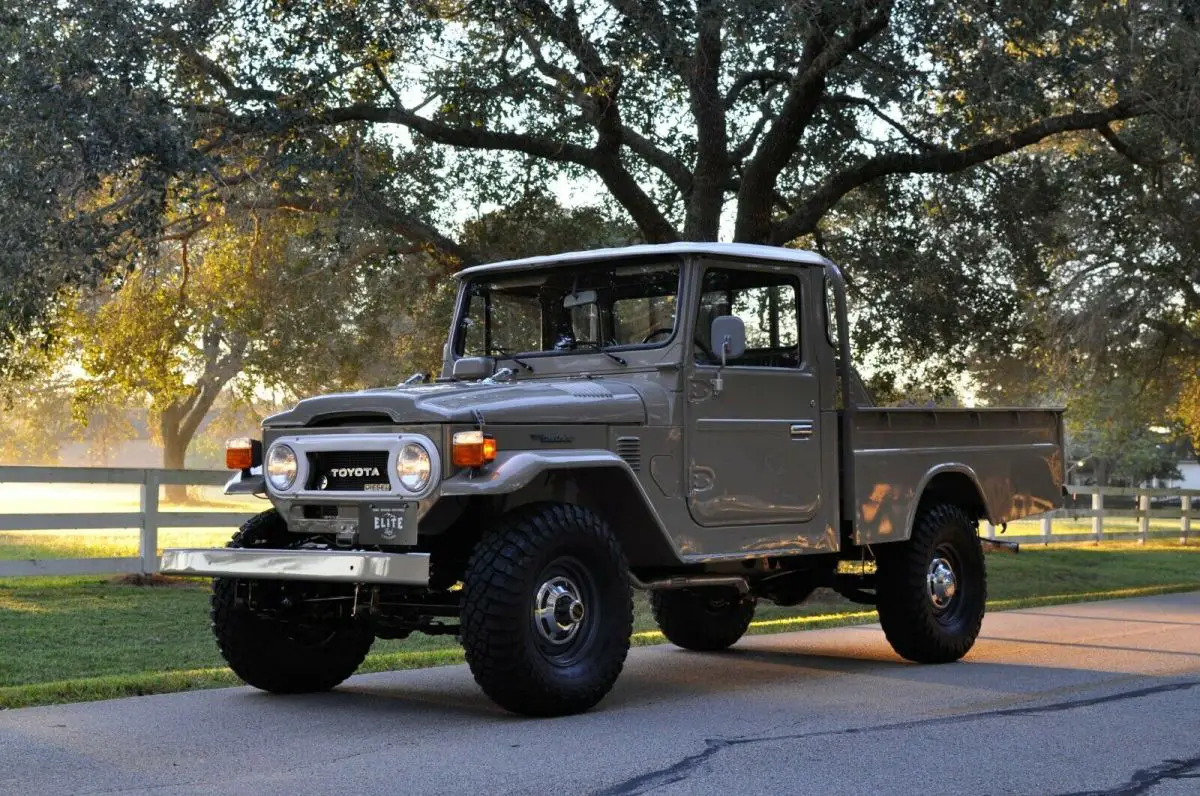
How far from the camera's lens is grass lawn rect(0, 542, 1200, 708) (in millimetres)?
8688

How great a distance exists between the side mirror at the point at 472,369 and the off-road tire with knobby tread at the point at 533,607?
165 cm

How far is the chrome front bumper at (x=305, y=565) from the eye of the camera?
276 inches

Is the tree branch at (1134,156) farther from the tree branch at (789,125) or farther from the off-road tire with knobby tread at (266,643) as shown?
the off-road tire with knobby tread at (266,643)

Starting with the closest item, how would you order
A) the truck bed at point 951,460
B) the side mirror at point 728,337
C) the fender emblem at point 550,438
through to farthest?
the fender emblem at point 550,438 < the side mirror at point 728,337 < the truck bed at point 951,460

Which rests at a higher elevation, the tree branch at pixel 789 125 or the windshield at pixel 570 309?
the tree branch at pixel 789 125

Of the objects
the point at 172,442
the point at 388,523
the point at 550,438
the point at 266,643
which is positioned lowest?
the point at 266,643

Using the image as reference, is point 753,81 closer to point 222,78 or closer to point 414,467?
point 222,78

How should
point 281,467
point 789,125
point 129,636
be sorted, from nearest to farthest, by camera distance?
point 281,467 < point 129,636 < point 789,125

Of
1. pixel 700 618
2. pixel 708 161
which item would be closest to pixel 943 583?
pixel 700 618

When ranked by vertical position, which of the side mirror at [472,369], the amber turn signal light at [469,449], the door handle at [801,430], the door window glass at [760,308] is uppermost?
the door window glass at [760,308]

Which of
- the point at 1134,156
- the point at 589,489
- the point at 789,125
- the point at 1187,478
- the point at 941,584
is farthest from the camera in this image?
the point at 1187,478

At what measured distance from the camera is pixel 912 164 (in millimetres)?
17594

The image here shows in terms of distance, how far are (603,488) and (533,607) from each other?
96 centimetres

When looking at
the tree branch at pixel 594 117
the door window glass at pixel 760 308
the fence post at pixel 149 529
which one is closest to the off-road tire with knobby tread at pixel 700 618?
the door window glass at pixel 760 308
